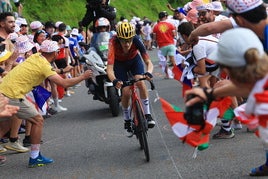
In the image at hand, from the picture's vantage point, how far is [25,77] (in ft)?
25.7

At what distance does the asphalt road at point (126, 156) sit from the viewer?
6.88 meters

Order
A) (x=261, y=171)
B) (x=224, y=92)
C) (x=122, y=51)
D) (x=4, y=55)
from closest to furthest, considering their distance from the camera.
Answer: (x=224, y=92) < (x=261, y=171) < (x=122, y=51) < (x=4, y=55)

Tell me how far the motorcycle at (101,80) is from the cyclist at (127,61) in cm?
254

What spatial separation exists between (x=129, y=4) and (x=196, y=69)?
43.2 metres

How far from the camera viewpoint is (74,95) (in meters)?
15.8

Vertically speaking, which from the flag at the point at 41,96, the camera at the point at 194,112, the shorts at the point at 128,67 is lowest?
the flag at the point at 41,96

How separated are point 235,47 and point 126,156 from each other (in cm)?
431

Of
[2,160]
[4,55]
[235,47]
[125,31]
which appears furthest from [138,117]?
[235,47]

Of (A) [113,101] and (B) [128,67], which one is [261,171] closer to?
(B) [128,67]

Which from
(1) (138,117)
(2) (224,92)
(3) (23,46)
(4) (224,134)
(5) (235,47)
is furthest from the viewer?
(3) (23,46)

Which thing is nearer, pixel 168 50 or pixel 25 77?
pixel 25 77

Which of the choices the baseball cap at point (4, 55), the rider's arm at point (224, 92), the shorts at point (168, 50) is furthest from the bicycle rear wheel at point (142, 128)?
the shorts at point (168, 50)

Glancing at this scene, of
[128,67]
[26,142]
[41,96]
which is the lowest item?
[26,142]

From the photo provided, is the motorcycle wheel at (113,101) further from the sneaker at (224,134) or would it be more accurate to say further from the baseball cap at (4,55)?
the sneaker at (224,134)
